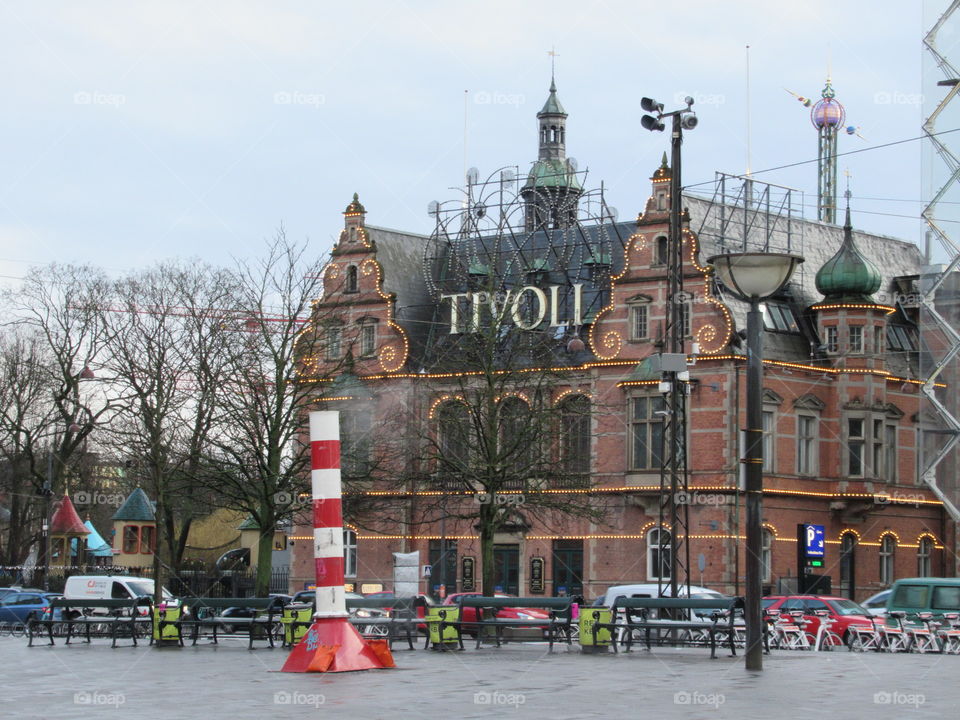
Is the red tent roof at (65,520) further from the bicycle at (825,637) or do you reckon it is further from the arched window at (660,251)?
the bicycle at (825,637)

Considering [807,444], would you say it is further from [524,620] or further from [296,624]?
[296,624]

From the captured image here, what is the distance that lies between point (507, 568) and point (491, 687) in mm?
45473

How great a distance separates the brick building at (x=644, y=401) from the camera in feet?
196

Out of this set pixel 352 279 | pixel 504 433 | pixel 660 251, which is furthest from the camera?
pixel 352 279

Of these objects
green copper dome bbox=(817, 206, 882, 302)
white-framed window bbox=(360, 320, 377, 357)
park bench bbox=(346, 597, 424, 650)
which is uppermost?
green copper dome bbox=(817, 206, 882, 302)

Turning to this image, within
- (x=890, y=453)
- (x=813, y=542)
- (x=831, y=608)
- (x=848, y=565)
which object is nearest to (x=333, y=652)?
(x=831, y=608)

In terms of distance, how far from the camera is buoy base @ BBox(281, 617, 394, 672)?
23.0m

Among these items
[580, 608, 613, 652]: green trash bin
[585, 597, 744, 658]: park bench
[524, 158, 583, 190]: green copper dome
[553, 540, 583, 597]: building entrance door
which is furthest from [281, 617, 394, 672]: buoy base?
[524, 158, 583, 190]: green copper dome

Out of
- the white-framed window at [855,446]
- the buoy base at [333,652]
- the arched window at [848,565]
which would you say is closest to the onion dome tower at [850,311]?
the white-framed window at [855,446]

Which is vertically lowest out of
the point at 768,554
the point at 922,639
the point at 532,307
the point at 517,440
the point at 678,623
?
the point at 922,639

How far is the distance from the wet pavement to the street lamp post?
84 centimetres

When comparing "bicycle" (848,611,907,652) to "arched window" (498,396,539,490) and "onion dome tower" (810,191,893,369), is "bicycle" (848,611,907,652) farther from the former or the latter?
"onion dome tower" (810,191,893,369)

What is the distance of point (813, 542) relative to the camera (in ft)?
172

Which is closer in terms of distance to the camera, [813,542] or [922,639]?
[922,639]
